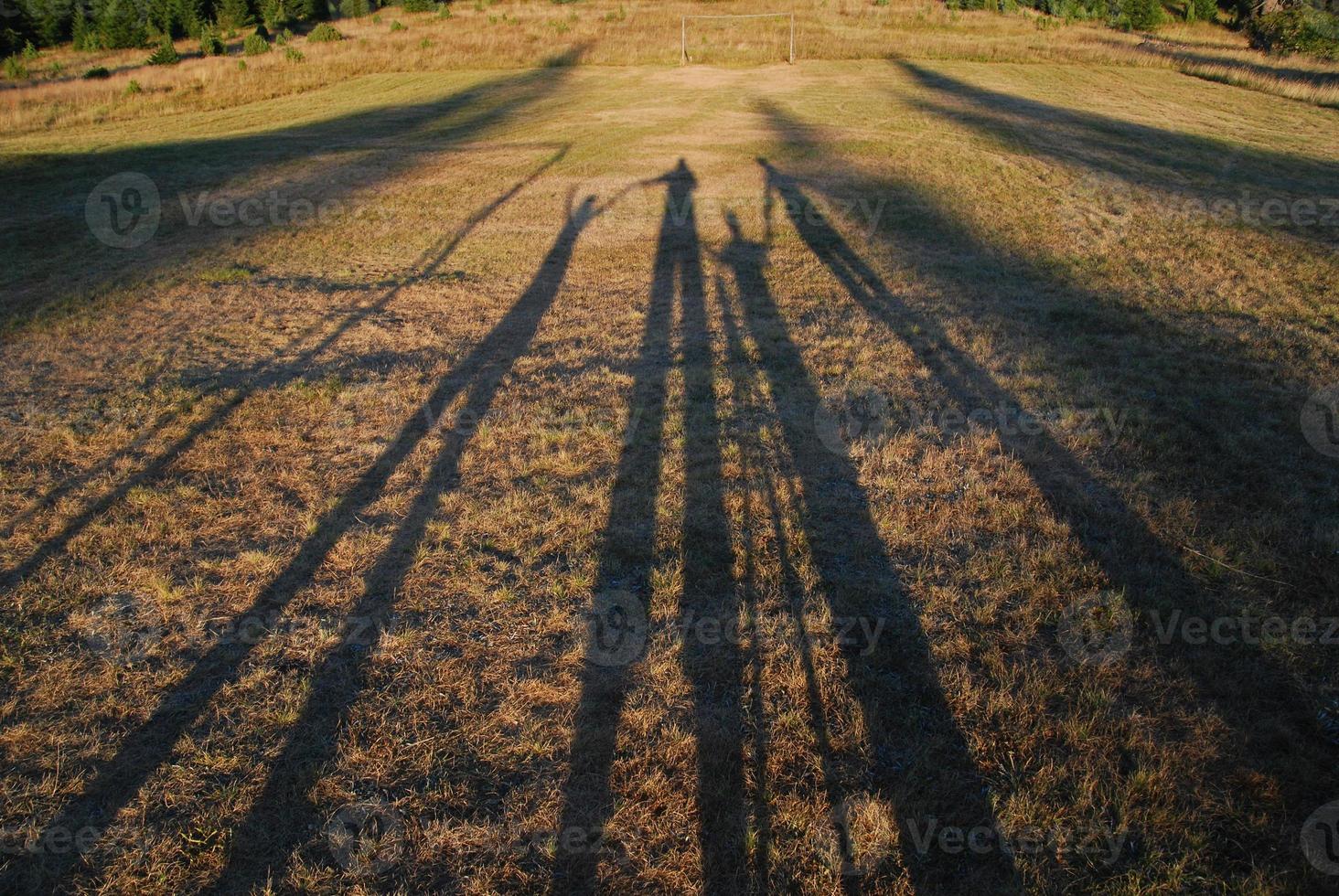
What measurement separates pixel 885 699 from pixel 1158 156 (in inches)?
741

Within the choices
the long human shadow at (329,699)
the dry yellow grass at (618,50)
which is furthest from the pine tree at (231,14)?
the long human shadow at (329,699)

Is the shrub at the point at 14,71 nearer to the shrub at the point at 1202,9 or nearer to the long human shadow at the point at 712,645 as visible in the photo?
the long human shadow at the point at 712,645

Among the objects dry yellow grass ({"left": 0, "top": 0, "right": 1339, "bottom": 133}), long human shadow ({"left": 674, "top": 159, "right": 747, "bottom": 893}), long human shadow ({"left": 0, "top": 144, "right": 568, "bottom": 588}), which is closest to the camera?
long human shadow ({"left": 674, "top": 159, "right": 747, "bottom": 893})

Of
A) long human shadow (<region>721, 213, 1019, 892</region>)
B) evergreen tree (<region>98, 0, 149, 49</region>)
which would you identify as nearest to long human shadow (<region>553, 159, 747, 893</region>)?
long human shadow (<region>721, 213, 1019, 892</region>)

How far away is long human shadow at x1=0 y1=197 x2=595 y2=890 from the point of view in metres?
3.06

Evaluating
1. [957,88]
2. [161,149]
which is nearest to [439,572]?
[161,149]

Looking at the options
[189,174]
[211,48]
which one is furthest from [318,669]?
[211,48]

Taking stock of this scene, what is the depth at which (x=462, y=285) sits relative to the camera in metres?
10.2

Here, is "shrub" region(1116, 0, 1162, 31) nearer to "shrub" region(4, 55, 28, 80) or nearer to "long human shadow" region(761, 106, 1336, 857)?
"long human shadow" region(761, 106, 1336, 857)

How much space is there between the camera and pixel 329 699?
3598mm

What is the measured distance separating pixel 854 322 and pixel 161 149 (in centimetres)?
2059

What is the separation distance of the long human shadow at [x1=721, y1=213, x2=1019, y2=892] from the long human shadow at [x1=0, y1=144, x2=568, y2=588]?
4.96 metres

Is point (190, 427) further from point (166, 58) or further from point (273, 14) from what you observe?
point (273, 14)

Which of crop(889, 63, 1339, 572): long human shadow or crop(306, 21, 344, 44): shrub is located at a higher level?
crop(306, 21, 344, 44): shrub
